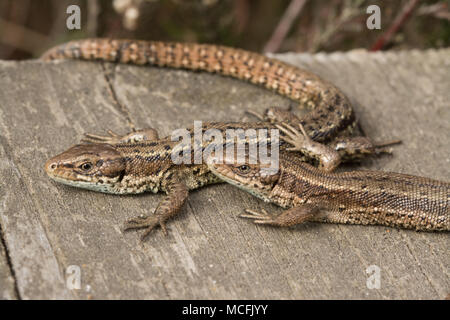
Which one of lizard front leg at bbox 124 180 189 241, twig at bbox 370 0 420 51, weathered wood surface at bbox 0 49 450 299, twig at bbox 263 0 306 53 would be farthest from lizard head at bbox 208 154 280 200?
twig at bbox 263 0 306 53

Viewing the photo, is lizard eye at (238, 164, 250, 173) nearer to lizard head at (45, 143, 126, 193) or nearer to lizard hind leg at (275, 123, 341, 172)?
lizard hind leg at (275, 123, 341, 172)

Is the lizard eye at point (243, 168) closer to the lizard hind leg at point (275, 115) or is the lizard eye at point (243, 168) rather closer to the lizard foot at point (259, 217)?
the lizard foot at point (259, 217)

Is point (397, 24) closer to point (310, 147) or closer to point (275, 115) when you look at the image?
point (275, 115)

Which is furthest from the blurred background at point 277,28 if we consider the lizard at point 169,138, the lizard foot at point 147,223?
the lizard foot at point 147,223

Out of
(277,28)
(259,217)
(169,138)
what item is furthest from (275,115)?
(277,28)

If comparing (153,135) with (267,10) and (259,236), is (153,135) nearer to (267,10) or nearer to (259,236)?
(259,236)
